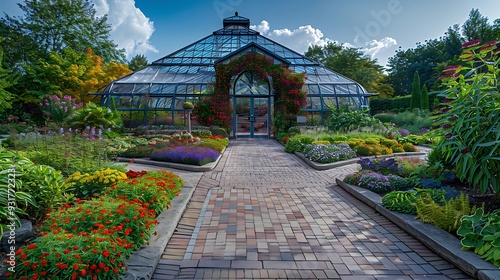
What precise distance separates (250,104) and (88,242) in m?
16.2

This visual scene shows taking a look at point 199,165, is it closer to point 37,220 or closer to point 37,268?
point 37,220

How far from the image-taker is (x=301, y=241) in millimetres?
3770

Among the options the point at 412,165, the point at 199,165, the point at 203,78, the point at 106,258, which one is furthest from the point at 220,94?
the point at 106,258

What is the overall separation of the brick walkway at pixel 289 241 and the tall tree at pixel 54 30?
90.3ft

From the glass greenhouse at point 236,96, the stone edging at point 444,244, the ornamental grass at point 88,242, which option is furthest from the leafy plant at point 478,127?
the glass greenhouse at point 236,96

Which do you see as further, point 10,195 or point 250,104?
point 250,104

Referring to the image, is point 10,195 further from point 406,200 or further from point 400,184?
point 400,184

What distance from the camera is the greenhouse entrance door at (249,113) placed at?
1852cm

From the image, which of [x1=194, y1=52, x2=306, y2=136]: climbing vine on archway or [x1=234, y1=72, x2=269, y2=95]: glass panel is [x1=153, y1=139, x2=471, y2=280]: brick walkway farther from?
[x1=234, y1=72, x2=269, y2=95]: glass panel

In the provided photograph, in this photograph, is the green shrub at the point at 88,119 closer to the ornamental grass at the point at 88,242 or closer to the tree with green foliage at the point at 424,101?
the ornamental grass at the point at 88,242

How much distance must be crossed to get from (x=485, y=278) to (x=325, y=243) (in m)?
1.54

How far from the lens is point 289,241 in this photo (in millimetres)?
3766

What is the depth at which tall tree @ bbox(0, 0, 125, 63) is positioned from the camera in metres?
26.7

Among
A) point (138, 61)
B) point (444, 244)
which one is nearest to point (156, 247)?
point (444, 244)
